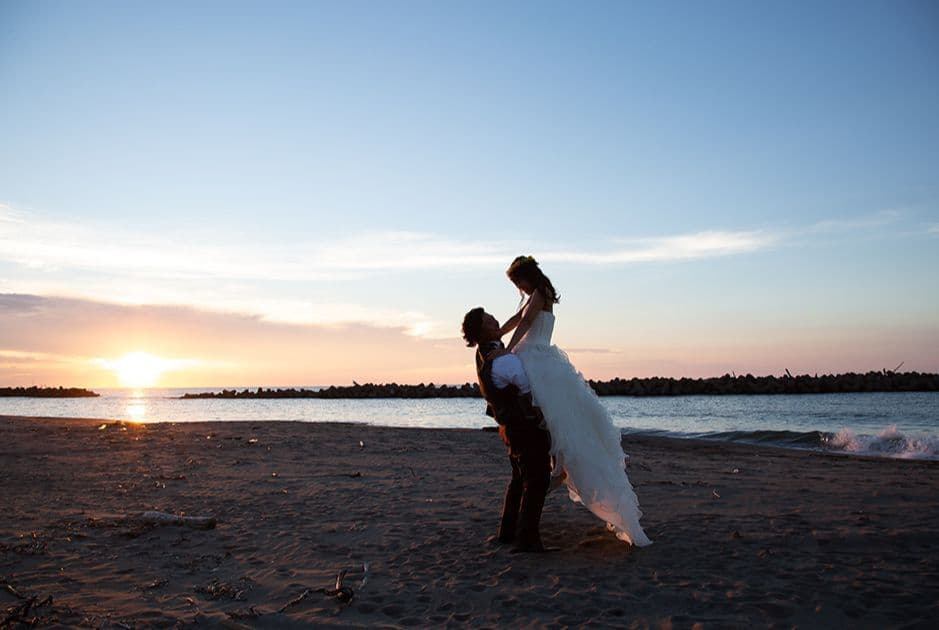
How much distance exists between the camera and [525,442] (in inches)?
210

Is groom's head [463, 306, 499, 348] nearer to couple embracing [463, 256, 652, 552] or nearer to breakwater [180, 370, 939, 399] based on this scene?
couple embracing [463, 256, 652, 552]

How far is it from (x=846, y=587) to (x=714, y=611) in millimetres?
1085

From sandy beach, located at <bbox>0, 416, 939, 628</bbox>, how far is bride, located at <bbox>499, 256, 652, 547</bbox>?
0.45 metres

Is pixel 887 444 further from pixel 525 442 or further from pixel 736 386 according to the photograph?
pixel 736 386

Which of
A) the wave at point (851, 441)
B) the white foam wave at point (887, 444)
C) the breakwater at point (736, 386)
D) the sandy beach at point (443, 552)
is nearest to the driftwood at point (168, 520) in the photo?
the sandy beach at point (443, 552)

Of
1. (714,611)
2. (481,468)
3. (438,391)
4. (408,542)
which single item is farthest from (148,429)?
(438,391)

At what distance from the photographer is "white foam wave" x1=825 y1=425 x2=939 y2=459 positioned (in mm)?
14852

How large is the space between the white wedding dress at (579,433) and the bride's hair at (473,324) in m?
0.40

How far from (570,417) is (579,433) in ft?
0.49

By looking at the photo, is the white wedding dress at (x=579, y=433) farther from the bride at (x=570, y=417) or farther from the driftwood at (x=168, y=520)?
the driftwood at (x=168, y=520)

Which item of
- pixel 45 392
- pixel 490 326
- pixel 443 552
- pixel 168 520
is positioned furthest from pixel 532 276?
pixel 45 392

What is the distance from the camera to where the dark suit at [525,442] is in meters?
5.29

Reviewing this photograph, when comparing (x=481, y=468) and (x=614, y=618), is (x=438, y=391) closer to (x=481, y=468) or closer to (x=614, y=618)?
(x=481, y=468)

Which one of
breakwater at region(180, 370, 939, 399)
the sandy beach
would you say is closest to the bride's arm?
the sandy beach
